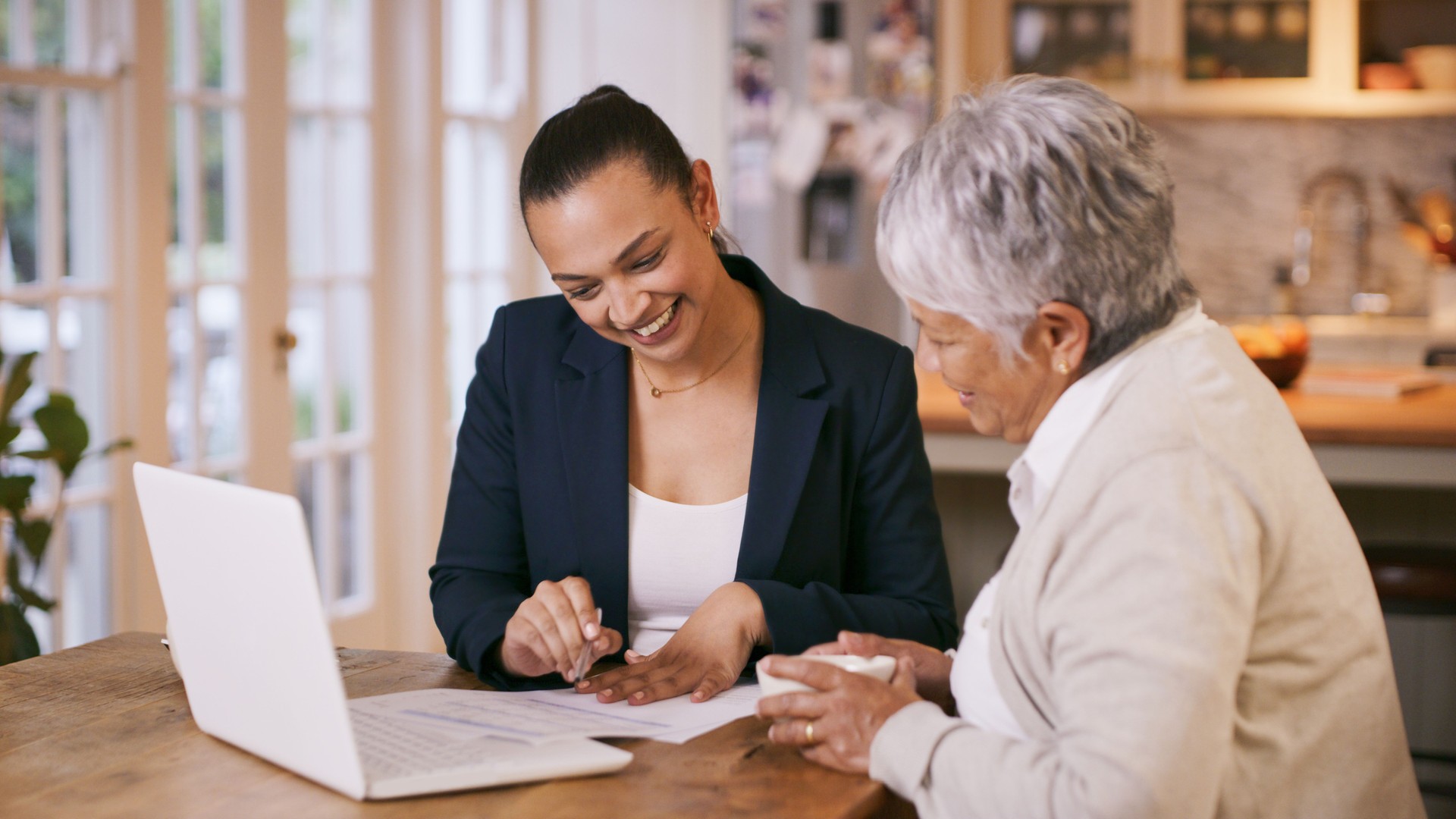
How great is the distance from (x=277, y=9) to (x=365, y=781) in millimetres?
2808

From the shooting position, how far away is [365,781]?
106cm

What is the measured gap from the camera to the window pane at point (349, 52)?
144 inches

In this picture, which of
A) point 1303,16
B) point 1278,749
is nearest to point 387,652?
point 1278,749

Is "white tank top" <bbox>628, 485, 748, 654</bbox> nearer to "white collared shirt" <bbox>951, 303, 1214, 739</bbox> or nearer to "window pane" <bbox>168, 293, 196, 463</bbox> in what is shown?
"white collared shirt" <bbox>951, 303, 1214, 739</bbox>

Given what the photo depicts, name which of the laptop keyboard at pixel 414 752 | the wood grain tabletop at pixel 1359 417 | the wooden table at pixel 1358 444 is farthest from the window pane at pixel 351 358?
the laptop keyboard at pixel 414 752

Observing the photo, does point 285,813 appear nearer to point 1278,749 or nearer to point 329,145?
point 1278,749

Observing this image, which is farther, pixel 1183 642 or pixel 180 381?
pixel 180 381

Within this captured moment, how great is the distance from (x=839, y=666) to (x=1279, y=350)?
7.40ft

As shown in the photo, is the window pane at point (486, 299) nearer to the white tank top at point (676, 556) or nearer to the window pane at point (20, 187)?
the window pane at point (20, 187)

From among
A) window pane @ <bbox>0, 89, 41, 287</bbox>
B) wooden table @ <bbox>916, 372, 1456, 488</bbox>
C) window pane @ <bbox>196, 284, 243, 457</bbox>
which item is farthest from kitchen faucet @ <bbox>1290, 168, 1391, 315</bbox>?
window pane @ <bbox>0, 89, 41, 287</bbox>

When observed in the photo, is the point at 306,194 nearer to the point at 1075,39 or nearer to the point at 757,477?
the point at 757,477

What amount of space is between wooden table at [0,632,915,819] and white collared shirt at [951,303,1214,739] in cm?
11

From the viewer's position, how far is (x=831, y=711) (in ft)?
3.82

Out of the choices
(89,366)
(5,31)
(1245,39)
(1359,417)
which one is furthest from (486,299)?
(1245,39)
